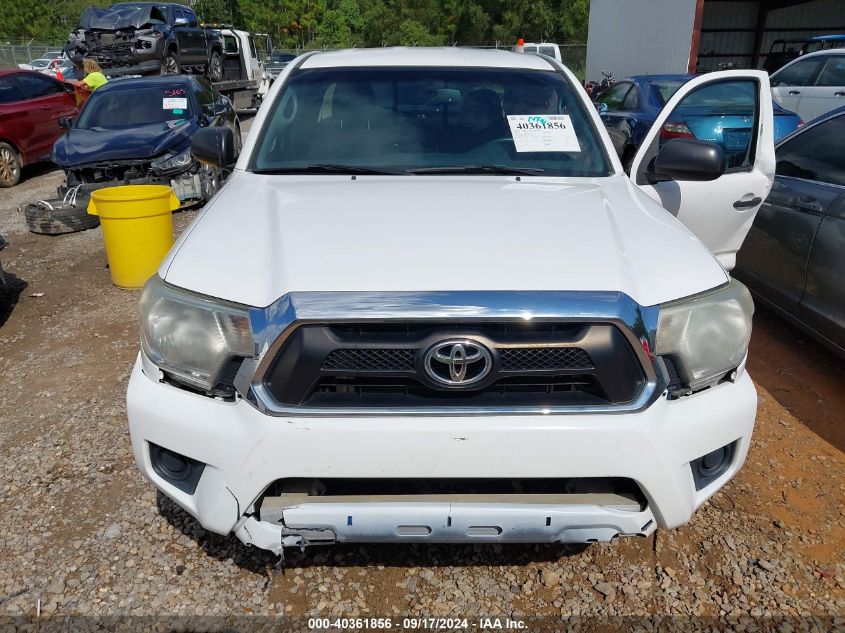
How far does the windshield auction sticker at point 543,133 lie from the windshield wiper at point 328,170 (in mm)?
603

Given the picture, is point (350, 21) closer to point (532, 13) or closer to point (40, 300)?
point (532, 13)

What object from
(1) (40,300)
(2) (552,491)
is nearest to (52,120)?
(1) (40,300)

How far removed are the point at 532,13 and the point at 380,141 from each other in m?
49.8

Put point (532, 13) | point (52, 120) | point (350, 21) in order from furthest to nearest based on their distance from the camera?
point (350, 21)
point (532, 13)
point (52, 120)

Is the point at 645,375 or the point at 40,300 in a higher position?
the point at 645,375

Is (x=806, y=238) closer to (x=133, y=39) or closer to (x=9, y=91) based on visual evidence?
(x=9, y=91)

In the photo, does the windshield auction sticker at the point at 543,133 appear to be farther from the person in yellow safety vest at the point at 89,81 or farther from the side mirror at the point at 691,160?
the person in yellow safety vest at the point at 89,81

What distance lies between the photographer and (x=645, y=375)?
6.17ft

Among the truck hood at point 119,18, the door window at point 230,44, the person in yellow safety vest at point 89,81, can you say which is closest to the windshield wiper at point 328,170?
the person in yellow safety vest at point 89,81

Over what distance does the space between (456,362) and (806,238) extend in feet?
10.2

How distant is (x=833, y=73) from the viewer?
1002cm

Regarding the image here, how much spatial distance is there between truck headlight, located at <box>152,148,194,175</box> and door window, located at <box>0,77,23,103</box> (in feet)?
15.4

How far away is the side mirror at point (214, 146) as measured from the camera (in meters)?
3.35

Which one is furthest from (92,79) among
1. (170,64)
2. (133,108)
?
(133,108)
